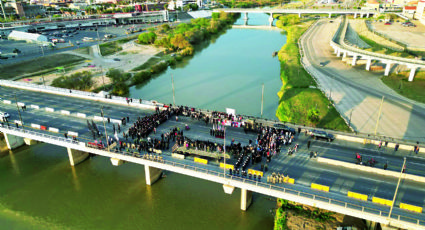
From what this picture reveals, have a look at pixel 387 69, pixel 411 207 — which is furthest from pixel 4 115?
pixel 387 69

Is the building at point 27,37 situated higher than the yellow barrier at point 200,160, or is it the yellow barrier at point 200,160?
the building at point 27,37

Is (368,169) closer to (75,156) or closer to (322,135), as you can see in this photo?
(322,135)

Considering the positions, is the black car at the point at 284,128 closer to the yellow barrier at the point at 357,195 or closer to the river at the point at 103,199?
the river at the point at 103,199

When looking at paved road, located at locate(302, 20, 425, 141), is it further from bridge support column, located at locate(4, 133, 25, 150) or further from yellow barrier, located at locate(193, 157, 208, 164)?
bridge support column, located at locate(4, 133, 25, 150)

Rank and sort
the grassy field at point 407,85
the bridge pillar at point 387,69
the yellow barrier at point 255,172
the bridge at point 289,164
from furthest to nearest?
the bridge pillar at point 387,69 < the grassy field at point 407,85 < the yellow barrier at point 255,172 < the bridge at point 289,164

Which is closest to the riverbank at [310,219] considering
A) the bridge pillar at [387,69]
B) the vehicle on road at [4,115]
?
the vehicle on road at [4,115]

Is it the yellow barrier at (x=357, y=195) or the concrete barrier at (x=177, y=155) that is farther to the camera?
the concrete barrier at (x=177, y=155)

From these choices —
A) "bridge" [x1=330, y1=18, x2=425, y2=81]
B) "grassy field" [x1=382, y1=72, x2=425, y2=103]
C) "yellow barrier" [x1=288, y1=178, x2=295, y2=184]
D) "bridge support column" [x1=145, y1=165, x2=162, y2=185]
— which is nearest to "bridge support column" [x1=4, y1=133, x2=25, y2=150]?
"bridge support column" [x1=145, y1=165, x2=162, y2=185]
